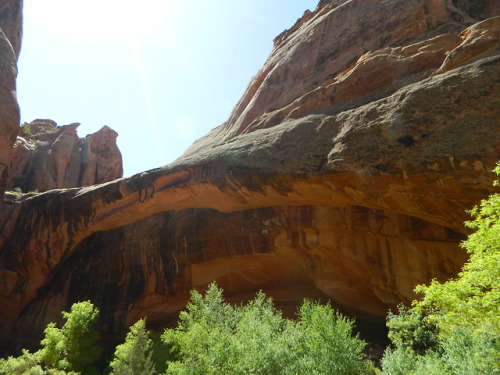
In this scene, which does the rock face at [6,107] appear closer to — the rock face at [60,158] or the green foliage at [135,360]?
the rock face at [60,158]

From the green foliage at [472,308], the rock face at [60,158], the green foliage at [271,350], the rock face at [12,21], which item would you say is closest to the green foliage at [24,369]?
the green foliage at [271,350]

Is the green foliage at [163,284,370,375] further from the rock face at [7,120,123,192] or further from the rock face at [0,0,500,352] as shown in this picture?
the rock face at [7,120,123,192]

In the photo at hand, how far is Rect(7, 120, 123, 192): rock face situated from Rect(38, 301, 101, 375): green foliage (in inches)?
→ 840

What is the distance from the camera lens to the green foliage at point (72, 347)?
14.7 m

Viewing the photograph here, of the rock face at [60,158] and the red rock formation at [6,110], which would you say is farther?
the rock face at [60,158]

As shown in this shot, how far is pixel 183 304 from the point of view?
18.2 meters

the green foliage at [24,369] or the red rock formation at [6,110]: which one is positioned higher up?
the red rock formation at [6,110]

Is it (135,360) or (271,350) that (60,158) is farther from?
(271,350)

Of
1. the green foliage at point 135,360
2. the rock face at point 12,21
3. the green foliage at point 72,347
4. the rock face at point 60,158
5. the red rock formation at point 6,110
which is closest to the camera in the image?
the green foliage at point 135,360

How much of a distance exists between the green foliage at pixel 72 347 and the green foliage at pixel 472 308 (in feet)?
41.7

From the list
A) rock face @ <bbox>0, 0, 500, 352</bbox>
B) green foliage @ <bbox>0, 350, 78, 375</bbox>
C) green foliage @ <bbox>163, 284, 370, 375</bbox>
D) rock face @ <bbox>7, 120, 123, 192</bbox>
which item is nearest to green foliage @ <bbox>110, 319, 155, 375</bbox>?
green foliage @ <bbox>163, 284, 370, 375</bbox>

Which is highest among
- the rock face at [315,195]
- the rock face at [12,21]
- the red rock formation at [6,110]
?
the rock face at [12,21]

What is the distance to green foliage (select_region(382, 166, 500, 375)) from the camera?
5.36 meters

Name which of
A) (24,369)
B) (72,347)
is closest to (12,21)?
(72,347)
